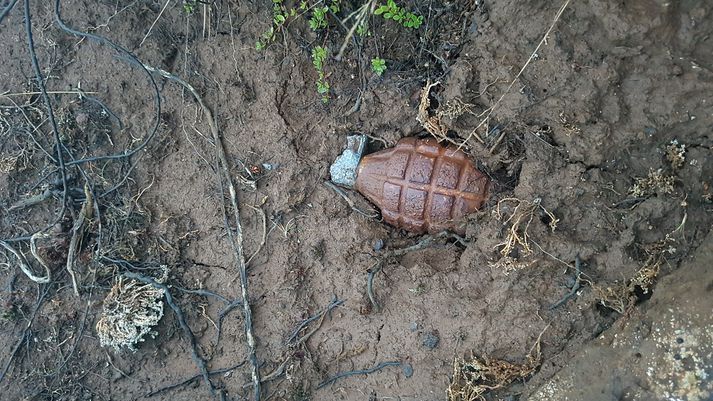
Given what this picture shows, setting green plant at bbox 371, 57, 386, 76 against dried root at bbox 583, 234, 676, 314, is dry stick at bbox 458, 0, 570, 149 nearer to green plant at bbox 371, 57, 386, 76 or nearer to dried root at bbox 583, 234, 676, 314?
green plant at bbox 371, 57, 386, 76

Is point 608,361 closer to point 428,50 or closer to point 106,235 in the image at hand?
point 428,50

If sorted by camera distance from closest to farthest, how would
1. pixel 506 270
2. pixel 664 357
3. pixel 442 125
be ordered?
pixel 664 357 < pixel 506 270 < pixel 442 125

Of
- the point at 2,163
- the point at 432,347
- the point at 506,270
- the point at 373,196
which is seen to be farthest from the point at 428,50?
the point at 2,163

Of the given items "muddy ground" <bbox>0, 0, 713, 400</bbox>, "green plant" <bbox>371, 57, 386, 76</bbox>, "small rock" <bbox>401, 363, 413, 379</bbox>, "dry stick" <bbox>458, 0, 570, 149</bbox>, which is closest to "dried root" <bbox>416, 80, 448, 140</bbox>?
"muddy ground" <bbox>0, 0, 713, 400</bbox>

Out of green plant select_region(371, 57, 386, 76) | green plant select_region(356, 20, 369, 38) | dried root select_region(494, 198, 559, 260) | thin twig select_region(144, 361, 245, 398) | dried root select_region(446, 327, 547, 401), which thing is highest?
green plant select_region(356, 20, 369, 38)

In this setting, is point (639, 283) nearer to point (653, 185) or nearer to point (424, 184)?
point (653, 185)

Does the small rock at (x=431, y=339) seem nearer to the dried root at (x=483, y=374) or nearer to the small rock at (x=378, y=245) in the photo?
the dried root at (x=483, y=374)

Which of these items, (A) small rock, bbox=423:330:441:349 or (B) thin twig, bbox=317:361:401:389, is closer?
(A) small rock, bbox=423:330:441:349
